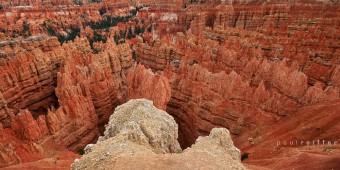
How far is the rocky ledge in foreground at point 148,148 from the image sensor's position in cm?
1096

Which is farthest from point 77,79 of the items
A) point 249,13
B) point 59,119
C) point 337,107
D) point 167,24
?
point 167,24

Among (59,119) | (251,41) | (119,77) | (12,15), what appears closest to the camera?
(59,119)

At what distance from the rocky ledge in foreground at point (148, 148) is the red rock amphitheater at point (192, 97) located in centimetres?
9

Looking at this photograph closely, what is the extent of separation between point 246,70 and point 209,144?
2096 centimetres

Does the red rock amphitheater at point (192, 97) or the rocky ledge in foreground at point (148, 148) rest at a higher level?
the rocky ledge in foreground at point (148, 148)

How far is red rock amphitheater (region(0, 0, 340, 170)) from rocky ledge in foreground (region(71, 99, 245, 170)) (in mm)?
88

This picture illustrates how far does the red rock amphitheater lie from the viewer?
58.7 feet

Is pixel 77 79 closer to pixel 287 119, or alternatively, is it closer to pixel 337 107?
pixel 287 119

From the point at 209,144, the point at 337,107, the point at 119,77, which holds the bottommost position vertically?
the point at 119,77

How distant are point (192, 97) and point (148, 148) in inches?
616

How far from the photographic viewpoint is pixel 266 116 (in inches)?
932

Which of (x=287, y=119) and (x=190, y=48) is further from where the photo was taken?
(x=190, y=48)

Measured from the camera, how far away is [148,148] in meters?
12.7

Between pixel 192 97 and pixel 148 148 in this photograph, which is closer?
pixel 148 148
